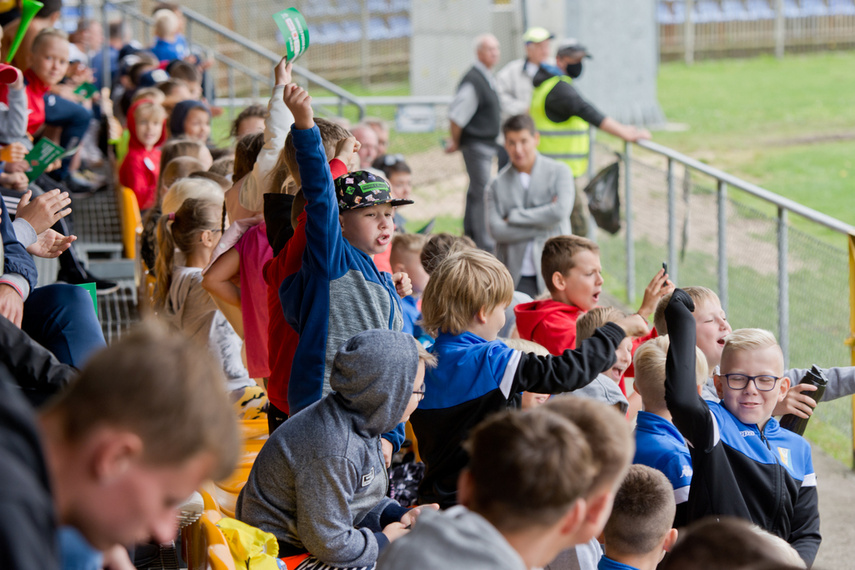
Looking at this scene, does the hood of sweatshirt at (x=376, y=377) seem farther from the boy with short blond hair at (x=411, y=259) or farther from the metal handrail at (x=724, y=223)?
the metal handrail at (x=724, y=223)

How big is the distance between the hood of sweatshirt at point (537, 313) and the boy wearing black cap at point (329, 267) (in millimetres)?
1093

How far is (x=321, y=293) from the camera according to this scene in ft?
10.6

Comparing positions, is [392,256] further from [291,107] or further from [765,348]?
[765,348]

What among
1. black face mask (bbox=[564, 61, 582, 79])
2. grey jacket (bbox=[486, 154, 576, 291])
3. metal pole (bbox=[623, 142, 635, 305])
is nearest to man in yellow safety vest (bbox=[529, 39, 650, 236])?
metal pole (bbox=[623, 142, 635, 305])

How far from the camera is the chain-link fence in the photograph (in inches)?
233

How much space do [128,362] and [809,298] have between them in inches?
222

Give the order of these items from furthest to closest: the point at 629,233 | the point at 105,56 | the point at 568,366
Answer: the point at 105,56 < the point at 629,233 < the point at 568,366

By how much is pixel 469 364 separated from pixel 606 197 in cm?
556

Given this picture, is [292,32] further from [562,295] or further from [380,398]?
[562,295]

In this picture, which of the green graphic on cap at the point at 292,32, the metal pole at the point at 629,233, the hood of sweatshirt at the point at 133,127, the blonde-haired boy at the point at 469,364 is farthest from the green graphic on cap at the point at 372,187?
the metal pole at the point at 629,233

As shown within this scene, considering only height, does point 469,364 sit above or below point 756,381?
above

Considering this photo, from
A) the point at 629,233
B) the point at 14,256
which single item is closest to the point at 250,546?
the point at 14,256

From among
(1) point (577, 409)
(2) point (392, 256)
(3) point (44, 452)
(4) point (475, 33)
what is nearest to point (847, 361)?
(2) point (392, 256)

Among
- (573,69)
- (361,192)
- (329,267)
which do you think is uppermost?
(573,69)
